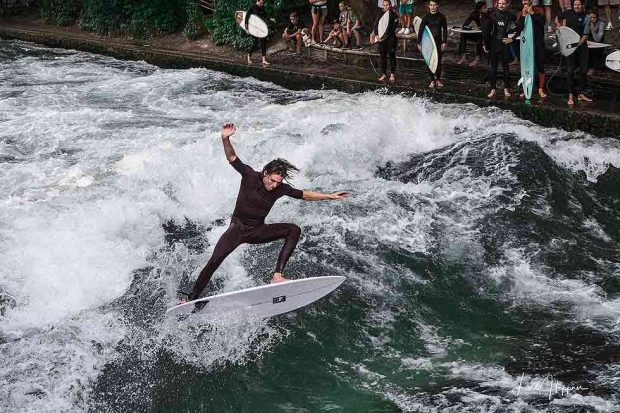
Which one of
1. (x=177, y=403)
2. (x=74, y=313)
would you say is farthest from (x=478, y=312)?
(x=74, y=313)

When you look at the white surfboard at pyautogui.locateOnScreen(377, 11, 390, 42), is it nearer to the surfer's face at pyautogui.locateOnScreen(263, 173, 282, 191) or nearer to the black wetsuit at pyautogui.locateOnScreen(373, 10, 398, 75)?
the black wetsuit at pyautogui.locateOnScreen(373, 10, 398, 75)

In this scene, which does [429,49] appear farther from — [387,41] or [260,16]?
[260,16]

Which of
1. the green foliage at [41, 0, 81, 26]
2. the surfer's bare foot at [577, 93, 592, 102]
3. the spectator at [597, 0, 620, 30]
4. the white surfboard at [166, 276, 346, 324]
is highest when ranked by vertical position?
the spectator at [597, 0, 620, 30]

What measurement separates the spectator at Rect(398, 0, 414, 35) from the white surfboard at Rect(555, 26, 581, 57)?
3862 mm

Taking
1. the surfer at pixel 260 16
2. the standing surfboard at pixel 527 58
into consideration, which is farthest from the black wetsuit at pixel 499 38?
the surfer at pixel 260 16

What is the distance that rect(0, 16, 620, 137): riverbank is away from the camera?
11243 mm

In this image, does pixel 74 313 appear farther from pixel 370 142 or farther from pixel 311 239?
pixel 370 142

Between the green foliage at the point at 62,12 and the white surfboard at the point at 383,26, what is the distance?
1326cm

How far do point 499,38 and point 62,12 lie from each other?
16.0 meters

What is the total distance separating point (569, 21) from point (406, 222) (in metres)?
4.65

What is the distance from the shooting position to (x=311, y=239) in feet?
28.9

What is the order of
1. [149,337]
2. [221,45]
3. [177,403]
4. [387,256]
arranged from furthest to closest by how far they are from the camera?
[221,45], [387,256], [149,337], [177,403]

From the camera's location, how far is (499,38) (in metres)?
11.6

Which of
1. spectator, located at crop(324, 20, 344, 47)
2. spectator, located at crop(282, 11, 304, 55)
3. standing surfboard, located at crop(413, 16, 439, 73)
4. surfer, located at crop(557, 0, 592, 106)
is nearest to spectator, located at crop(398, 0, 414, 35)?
spectator, located at crop(324, 20, 344, 47)
